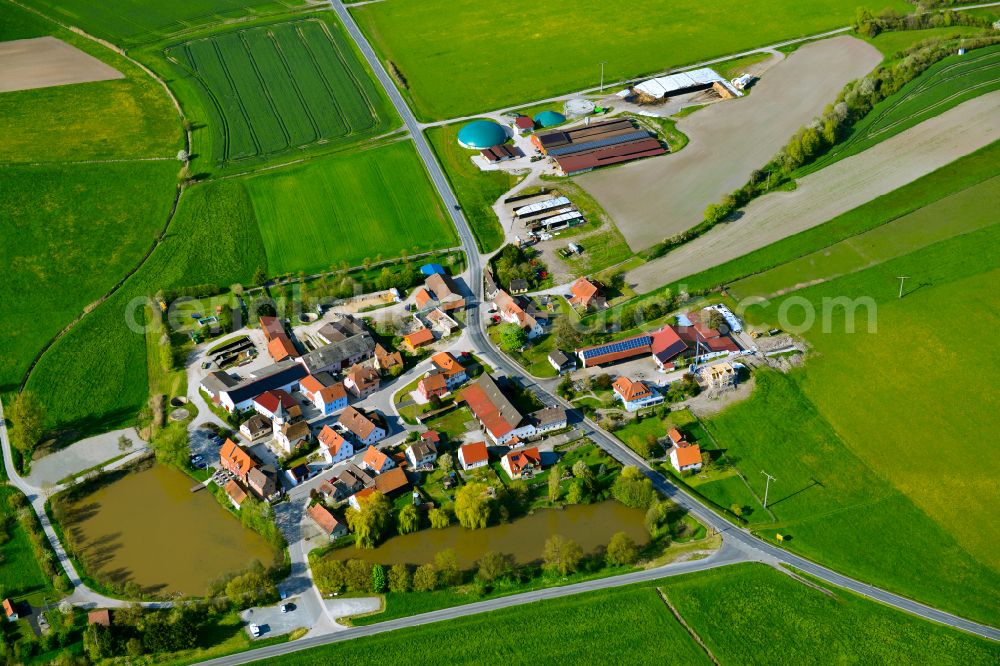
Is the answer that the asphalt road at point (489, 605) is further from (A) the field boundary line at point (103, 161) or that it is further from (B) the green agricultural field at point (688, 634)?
(A) the field boundary line at point (103, 161)

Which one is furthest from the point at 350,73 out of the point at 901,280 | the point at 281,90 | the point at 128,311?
the point at 901,280

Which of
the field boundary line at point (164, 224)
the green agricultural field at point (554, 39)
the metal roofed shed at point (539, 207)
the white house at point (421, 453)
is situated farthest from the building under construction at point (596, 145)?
the white house at point (421, 453)

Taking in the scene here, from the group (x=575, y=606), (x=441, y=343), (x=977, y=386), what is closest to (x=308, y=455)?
(x=441, y=343)

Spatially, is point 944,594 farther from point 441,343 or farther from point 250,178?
point 250,178

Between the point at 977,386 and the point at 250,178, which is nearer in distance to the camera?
the point at 977,386

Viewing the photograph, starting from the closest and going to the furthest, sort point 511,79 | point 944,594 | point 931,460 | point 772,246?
point 944,594 < point 931,460 < point 772,246 < point 511,79

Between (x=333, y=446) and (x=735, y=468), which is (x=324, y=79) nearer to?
(x=333, y=446)
